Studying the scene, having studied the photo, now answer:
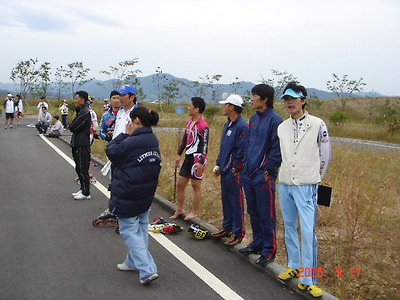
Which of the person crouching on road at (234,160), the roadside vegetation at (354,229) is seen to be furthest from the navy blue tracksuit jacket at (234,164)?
the roadside vegetation at (354,229)

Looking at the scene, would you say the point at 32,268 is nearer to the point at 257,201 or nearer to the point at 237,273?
the point at 237,273

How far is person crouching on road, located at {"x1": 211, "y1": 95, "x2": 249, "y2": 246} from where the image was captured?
505 centimetres

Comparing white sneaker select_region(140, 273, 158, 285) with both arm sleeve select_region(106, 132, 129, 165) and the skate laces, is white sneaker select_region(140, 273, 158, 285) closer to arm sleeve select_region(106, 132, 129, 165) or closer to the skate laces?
arm sleeve select_region(106, 132, 129, 165)

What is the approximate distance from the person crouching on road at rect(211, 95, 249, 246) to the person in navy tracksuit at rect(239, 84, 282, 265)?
0.36 meters

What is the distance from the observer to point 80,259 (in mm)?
4668

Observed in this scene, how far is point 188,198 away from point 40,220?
2.74 metres

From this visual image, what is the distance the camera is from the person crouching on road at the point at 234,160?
16.6ft

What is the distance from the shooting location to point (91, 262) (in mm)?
4594

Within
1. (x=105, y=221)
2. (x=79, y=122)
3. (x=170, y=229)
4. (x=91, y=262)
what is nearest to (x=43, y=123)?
(x=79, y=122)

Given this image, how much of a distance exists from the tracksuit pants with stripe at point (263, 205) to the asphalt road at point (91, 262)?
34cm

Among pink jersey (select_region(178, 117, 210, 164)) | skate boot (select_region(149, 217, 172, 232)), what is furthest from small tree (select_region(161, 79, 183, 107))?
skate boot (select_region(149, 217, 172, 232))

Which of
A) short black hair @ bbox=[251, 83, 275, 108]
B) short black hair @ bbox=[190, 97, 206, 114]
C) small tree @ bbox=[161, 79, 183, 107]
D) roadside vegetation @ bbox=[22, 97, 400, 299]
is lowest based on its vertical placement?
roadside vegetation @ bbox=[22, 97, 400, 299]

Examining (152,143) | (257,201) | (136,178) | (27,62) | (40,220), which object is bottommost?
(40,220)

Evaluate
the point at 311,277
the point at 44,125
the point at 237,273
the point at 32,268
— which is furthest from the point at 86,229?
the point at 44,125
